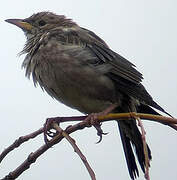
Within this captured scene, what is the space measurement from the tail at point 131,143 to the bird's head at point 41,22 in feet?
3.54

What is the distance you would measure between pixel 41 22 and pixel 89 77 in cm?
100

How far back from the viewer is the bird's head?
4.06 m

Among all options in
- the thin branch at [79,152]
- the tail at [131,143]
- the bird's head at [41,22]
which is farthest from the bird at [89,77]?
the thin branch at [79,152]

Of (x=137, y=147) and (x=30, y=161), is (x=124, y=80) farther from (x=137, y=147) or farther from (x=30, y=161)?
(x=30, y=161)

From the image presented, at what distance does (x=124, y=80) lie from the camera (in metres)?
3.56

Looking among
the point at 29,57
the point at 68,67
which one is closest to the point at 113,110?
the point at 68,67

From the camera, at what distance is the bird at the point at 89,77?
11.3 feet

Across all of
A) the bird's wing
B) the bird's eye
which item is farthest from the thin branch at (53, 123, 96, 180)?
the bird's eye

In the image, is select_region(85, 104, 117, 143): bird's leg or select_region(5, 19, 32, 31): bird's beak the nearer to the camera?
select_region(85, 104, 117, 143): bird's leg

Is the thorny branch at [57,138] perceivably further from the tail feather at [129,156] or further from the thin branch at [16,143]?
the tail feather at [129,156]

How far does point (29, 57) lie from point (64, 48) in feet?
1.13

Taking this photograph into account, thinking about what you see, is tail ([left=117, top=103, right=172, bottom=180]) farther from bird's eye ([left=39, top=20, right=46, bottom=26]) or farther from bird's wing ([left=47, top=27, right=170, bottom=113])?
bird's eye ([left=39, top=20, right=46, bottom=26])

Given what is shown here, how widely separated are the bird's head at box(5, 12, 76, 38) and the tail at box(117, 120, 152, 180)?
108 centimetres

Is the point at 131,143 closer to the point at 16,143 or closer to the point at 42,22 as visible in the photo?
the point at 42,22
